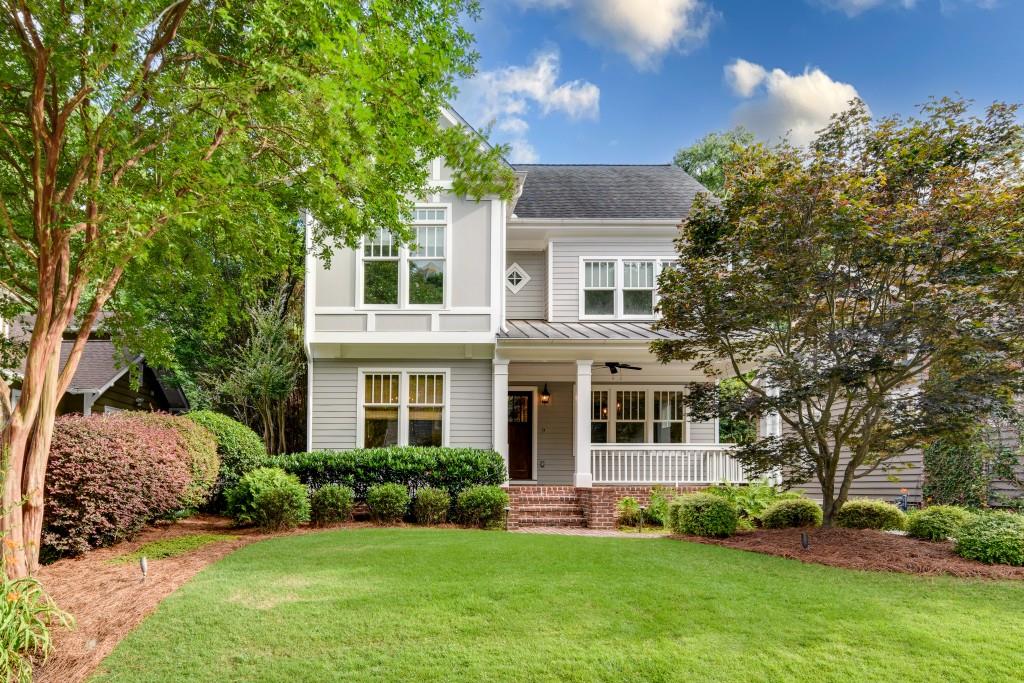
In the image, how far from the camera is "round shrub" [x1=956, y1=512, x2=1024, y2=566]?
7.36 m

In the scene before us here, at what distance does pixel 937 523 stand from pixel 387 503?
7753 mm

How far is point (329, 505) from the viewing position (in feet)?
35.9

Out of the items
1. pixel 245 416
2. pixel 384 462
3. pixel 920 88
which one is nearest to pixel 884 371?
pixel 384 462

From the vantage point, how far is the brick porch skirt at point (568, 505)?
1188 centimetres

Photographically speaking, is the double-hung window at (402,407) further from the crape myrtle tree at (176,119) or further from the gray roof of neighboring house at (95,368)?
the crape myrtle tree at (176,119)

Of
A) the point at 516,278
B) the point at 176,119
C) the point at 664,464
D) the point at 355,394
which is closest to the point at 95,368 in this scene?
the point at 355,394

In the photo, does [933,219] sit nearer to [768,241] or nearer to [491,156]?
[768,241]

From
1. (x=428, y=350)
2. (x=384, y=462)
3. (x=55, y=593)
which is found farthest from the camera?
(x=428, y=350)

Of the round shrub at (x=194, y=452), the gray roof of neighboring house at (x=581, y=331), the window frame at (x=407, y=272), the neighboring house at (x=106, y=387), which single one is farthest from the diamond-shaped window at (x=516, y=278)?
the neighboring house at (x=106, y=387)

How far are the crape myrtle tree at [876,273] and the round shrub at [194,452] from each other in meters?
7.26

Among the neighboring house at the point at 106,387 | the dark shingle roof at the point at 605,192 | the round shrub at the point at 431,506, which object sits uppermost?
the dark shingle roof at the point at 605,192

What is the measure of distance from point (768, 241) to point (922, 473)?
311 inches

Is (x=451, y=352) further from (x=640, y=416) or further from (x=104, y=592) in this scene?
(x=104, y=592)

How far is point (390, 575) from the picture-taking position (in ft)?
22.0
